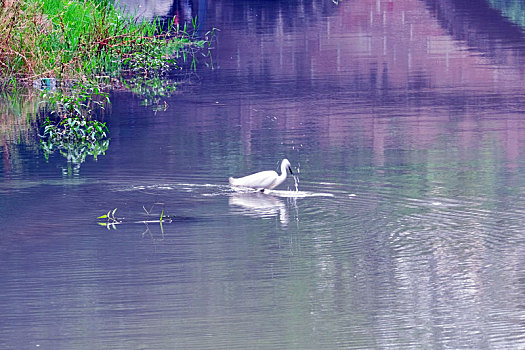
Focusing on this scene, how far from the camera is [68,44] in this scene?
2181 centimetres

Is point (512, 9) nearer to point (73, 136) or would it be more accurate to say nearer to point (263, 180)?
point (73, 136)

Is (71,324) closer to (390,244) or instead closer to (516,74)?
(390,244)

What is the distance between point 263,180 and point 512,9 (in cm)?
2522

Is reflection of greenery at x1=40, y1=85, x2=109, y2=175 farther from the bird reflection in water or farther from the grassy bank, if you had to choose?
the grassy bank

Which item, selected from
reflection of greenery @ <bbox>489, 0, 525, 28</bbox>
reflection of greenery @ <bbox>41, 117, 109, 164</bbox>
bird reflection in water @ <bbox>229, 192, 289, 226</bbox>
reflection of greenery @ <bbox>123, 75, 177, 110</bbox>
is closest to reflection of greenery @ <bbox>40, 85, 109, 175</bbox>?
reflection of greenery @ <bbox>41, 117, 109, 164</bbox>

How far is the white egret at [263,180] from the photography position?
12.3 meters

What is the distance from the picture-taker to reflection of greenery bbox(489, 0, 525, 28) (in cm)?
3366

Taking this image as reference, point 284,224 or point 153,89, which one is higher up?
point 153,89

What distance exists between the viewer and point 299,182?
1275 centimetres

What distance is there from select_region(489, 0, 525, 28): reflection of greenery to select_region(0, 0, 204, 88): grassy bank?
40.8 feet

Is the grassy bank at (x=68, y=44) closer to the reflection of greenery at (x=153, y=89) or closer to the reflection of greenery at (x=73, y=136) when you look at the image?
the reflection of greenery at (x=153, y=89)

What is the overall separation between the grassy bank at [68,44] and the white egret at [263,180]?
8.61 metres

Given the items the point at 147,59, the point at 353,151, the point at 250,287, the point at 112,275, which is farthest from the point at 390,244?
the point at 147,59

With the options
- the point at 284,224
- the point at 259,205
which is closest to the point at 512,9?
the point at 259,205
